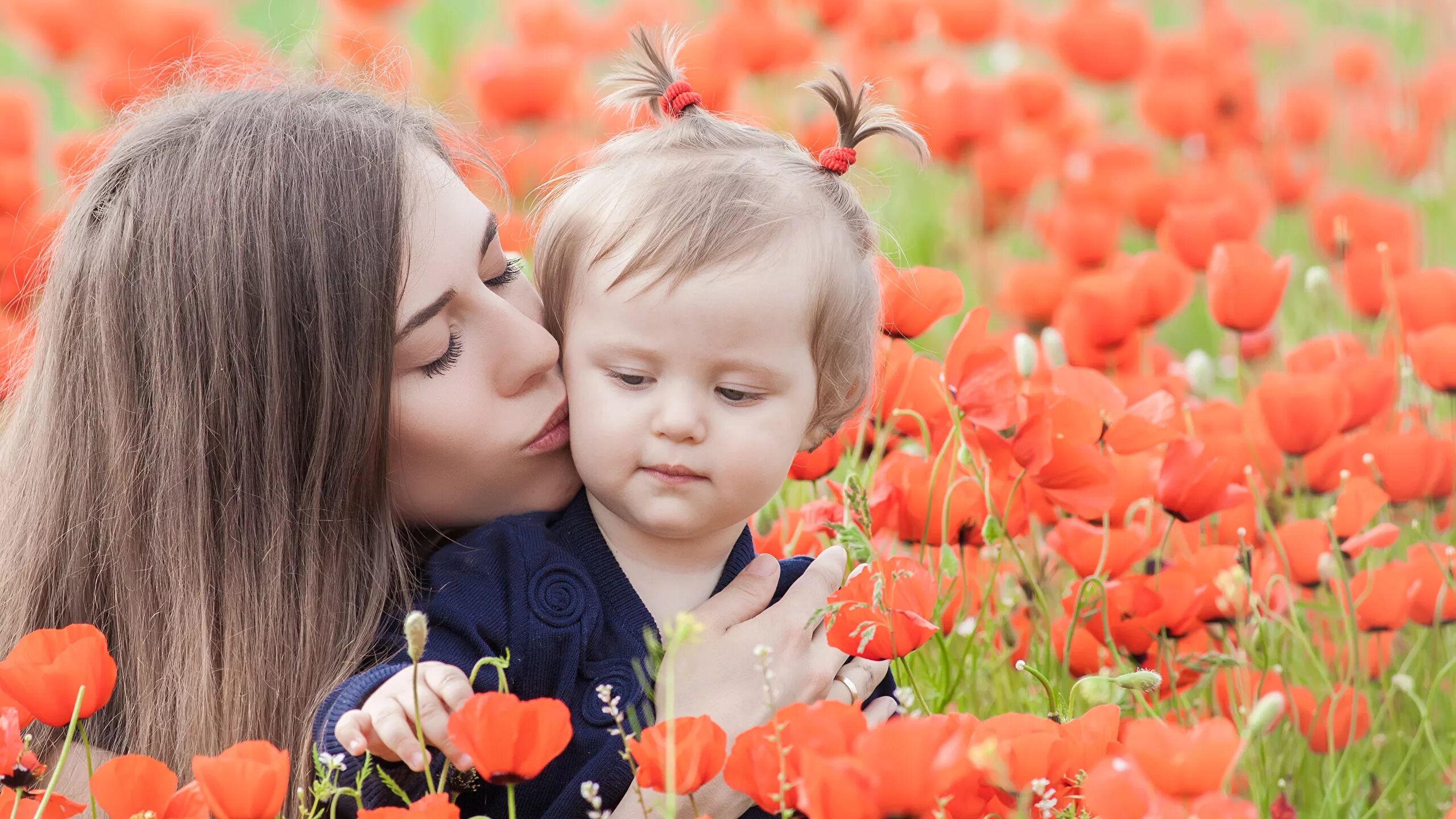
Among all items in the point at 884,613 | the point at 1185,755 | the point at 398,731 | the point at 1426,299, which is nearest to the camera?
the point at 1185,755

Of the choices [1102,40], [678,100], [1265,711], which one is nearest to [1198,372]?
[678,100]

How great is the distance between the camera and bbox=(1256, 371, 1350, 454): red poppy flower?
1.97m

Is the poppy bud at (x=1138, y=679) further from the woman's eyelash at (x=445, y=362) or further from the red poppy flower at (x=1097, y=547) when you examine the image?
the woman's eyelash at (x=445, y=362)

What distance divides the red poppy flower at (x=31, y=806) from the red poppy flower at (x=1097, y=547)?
3.41 ft

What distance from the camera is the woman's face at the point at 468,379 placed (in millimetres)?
1678

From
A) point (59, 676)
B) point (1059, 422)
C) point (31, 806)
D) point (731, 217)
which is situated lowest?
point (31, 806)

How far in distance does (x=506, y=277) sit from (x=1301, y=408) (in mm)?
982

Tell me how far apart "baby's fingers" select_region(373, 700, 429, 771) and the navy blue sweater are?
0.15 metres

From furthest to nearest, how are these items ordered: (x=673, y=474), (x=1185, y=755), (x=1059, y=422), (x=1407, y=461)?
(x=1407, y=461) < (x=1059, y=422) < (x=673, y=474) < (x=1185, y=755)

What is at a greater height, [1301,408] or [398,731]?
[1301,408]

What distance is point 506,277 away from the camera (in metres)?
1.79

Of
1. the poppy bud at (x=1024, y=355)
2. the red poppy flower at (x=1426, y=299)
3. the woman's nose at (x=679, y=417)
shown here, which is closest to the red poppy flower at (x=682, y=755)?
the woman's nose at (x=679, y=417)

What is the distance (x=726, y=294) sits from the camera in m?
1.53

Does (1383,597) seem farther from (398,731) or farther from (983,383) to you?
(398,731)
